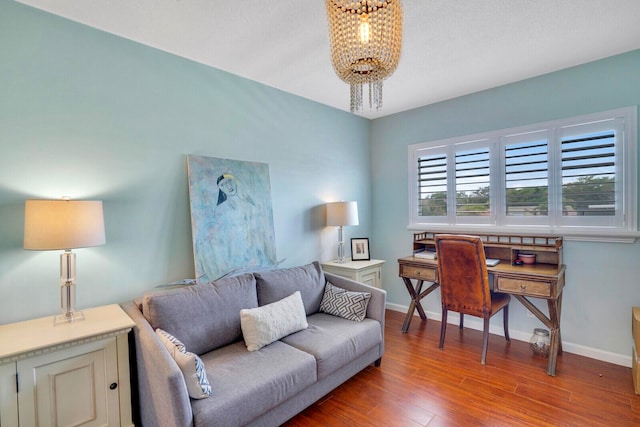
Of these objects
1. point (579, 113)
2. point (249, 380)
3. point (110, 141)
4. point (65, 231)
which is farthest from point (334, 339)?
point (579, 113)

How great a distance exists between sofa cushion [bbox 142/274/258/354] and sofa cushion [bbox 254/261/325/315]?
13cm

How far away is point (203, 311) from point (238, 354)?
0.37 metres

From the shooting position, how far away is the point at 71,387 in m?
1.65

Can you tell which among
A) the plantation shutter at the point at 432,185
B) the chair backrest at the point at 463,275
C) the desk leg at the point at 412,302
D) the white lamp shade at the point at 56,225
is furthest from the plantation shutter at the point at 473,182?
the white lamp shade at the point at 56,225

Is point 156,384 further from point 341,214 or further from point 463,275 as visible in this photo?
point 463,275

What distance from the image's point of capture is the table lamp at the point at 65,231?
1653 millimetres

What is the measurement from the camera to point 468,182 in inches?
138

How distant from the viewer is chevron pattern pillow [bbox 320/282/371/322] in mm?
2666

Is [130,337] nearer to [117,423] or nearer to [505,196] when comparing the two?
[117,423]

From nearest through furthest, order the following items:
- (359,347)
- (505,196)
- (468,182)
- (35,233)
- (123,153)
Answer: (35,233), (123,153), (359,347), (505,196), (468,182)

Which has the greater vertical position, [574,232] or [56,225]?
[56,225]

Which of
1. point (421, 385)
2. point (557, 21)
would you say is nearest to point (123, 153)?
point (421, 385)

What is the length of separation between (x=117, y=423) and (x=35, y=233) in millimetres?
1154

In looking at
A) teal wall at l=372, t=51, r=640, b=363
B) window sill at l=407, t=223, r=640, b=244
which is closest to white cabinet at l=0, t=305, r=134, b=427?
window sill at l=407, t=223, r=640, b=244
